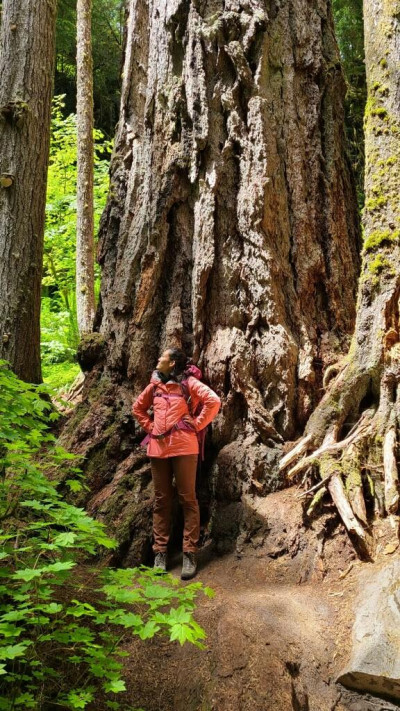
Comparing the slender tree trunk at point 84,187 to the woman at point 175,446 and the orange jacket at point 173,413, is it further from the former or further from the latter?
the woman at point 175,446

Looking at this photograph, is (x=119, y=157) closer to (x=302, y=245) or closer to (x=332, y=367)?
(x=302, y=245)

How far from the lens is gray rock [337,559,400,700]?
2.92 m

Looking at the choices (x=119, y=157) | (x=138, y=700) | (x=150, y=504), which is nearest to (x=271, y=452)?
(x=150, y=504)

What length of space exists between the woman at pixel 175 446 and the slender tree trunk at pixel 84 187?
4.69 meters

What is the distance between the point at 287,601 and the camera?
362 cm

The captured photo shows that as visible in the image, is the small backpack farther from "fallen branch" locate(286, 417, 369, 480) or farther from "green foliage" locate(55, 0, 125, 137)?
"green foliage" locate(55, 0, 125, 137)

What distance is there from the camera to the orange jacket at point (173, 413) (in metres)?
4.57

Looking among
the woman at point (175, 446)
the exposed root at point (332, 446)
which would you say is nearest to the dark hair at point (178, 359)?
the woman at point (175, 446)

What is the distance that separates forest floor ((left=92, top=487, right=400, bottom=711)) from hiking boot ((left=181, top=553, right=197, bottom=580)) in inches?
5.7

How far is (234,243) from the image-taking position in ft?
16.7

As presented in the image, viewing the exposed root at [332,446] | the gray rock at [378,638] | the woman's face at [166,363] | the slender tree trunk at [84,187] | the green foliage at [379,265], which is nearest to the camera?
the gray rock at [378,638]

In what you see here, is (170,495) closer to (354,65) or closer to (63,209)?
(354,65)

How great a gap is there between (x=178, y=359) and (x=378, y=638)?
105 inches

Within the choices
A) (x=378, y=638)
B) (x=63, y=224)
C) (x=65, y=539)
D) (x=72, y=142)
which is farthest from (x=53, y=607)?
(x=72, y=142)
